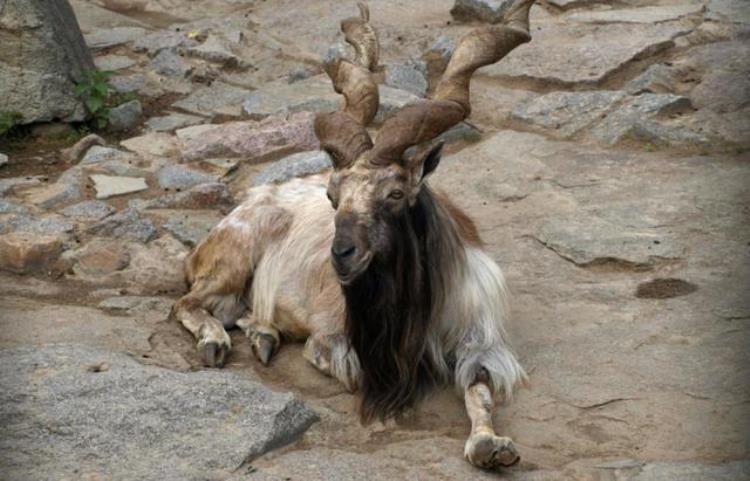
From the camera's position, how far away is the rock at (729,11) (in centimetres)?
1002

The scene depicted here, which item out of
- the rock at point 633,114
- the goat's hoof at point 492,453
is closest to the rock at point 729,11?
the rock at point 633,114

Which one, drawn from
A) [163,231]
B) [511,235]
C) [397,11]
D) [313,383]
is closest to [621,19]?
[397,11]

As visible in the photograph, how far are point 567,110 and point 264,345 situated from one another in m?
3.52

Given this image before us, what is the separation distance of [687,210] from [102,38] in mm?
5619

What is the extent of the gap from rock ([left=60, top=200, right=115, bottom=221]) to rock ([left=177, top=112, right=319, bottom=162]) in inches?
40.4

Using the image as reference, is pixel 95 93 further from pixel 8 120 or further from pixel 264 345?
pixel 264 345

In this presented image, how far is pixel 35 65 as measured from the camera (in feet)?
28.5

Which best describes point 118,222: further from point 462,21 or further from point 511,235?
point 462,21

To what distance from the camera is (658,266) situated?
6.68 metres

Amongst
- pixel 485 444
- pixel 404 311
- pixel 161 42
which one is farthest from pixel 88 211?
pixel 485 444

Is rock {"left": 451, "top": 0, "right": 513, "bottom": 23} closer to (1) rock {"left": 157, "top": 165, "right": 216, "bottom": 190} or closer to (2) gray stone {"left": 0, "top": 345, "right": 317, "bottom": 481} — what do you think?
(1) rock {"left": 157, "top": 165, "right": 216, "bottom": 190}

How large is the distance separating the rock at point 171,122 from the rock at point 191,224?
1605 mm

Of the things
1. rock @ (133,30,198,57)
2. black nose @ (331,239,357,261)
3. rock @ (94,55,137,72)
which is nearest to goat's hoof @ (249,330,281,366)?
black nose @ (331,239,357,261)

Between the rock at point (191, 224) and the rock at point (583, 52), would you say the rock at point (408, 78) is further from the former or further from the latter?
the rock at point (191, 224)
